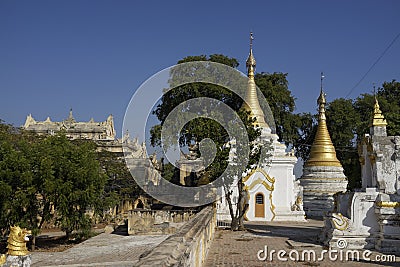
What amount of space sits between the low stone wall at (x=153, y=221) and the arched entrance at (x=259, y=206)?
4099mm

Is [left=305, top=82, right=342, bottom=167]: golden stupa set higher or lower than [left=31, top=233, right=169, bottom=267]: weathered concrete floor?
higher

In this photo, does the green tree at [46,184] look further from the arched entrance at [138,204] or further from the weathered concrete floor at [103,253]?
the arched entrance at [138,204]

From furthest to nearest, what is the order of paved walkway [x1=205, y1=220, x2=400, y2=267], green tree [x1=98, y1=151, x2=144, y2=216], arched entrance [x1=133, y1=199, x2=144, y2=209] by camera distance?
arched entrance [x1=133, y1=199, x2=144, y2=209]
green tree [x1=98, y1=151, x2=144, y2=216]
paved walkway [x1=205, y1=220, x2=400, y2=267]

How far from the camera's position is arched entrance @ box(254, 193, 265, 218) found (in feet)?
92.8

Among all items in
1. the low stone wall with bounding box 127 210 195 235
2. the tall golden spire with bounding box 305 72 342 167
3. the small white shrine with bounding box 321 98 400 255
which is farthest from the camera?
the tall golden spire with bounding box 305 72 342 167

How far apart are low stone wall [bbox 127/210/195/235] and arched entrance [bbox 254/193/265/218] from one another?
4.10 metres

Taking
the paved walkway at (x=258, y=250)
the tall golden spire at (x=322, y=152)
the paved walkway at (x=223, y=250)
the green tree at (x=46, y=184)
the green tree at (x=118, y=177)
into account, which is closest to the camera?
the paved walkway at (x=258, y=250)

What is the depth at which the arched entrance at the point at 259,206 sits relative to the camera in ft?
92.8

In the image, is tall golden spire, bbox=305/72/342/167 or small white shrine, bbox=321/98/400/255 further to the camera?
tall golden spire, bbox=305/72/342/167

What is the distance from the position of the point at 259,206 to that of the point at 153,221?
21.5 feet

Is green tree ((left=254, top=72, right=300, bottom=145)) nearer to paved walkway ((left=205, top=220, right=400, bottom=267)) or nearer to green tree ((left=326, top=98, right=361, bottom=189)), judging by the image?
green tree ((left=326, top=98, right=361, bottom=189))

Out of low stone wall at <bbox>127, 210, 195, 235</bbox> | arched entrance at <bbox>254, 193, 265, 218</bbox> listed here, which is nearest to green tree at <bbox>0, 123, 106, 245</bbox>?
low stone wall at <bbox>127, 210, 195, 235</bbox>

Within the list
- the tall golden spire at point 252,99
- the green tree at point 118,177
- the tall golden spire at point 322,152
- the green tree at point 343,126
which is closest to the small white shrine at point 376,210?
the tall golden spire at point 252,99

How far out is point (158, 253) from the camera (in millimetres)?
5777
